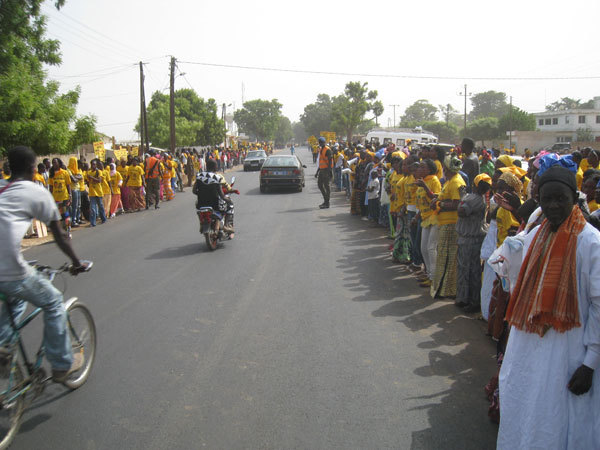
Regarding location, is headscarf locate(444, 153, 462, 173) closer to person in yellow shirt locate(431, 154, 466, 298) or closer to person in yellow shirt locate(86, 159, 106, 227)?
person in yellow shirt locate(431, 154, 466, 298)

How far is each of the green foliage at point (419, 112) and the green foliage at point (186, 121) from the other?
105 meters

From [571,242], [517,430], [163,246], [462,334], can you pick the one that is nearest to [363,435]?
[517,430]

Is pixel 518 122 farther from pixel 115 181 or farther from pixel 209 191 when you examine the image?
pixel 209 191

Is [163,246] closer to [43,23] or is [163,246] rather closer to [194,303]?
[194,303]

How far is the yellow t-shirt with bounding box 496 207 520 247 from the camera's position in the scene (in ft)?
16.7

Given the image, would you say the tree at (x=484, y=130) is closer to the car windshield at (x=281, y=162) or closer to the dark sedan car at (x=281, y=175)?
the car windshield at (x=281, y=162)

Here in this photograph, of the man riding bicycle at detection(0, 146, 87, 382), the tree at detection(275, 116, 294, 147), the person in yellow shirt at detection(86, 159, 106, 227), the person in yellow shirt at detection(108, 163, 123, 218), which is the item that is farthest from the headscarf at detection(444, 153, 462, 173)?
the tree at detection(275, 116, 294, 147)

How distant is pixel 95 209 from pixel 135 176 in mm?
2980

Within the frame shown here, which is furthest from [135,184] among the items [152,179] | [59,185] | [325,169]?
[325,169]

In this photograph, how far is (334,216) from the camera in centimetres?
1462

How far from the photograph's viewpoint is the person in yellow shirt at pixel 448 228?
21.3 ft

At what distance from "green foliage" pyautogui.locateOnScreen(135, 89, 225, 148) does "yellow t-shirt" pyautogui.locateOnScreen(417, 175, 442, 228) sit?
45231 mm

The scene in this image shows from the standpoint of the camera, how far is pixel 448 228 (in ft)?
21.6

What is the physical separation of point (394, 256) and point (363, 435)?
18.3 ft
